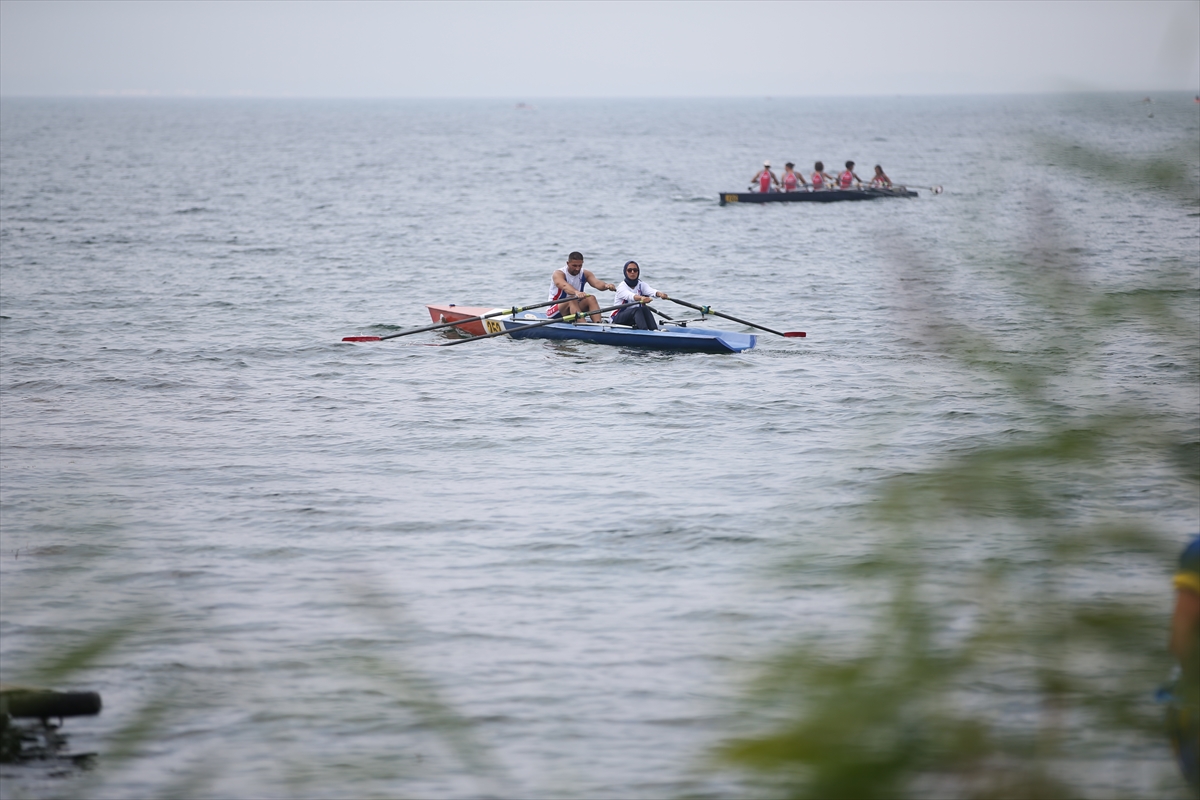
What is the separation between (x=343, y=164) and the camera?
90625 millimetres

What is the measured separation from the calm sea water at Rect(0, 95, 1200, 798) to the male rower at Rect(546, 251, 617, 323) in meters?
0.77

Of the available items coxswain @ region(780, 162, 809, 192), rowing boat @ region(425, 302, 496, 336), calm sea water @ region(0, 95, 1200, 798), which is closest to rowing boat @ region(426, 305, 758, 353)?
calm sea water @ region(0, 95, 1200, 798)

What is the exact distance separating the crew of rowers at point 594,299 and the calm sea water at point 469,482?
26.6 inches

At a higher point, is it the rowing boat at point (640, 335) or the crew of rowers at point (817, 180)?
the crew of rowers at point (817, 180)

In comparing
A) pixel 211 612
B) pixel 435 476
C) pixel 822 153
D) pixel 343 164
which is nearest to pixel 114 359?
pixel 435 476

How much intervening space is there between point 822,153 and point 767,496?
94.2 metres

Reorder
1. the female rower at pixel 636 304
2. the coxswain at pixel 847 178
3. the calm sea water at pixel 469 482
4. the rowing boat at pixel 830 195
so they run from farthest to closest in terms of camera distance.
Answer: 1. the coxswain at pixel 847 178
2. the rowing boat at pixel 830 195
3. the female rower at pixel 636 304
4. the calm sea water at pixel 469 482

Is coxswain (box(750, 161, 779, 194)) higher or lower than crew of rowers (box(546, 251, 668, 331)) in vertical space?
higher

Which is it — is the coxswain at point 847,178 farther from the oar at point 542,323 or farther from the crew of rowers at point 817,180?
the oar at point 542,323

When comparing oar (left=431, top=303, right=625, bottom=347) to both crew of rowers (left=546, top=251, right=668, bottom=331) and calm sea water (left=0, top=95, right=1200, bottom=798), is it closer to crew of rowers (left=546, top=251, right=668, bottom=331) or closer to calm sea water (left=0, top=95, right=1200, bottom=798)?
crew of rowers (left=546, top=251, right=668, bottom=331)

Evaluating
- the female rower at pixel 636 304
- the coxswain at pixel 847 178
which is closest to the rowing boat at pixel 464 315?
the female rower at pixel 636 304

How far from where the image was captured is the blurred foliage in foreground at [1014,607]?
36.8 inches

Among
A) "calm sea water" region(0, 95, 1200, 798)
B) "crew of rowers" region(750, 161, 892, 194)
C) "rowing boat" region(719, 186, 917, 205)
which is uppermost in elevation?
"crew of rowers" region(750, 161, 892, 194)

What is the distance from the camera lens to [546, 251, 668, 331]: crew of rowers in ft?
64.1
